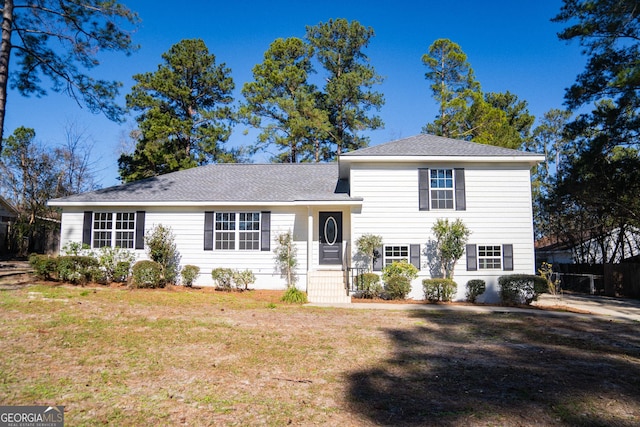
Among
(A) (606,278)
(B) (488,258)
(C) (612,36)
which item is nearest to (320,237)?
(B) (488,258)

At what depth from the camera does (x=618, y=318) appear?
34.2 ft

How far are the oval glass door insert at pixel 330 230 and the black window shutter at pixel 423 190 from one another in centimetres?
312

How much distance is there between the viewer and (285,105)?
25922 millimetres

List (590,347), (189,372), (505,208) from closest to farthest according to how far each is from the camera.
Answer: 1. (189,372)
2. (590,347)
3. (505,208)

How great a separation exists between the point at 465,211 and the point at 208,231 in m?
9.15

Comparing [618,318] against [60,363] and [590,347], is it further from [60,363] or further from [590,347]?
[60,363]

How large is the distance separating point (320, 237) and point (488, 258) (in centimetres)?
588

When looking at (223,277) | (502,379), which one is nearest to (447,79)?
(223,277)

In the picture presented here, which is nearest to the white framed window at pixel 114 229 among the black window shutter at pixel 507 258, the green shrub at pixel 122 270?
→ the green shrub at pixel 122 270

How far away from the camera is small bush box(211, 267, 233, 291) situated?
13.9 metres

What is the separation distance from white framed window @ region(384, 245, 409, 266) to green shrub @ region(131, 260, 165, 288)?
25.1 ft

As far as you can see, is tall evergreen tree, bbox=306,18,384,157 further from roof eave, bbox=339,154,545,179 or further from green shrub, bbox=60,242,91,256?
green shrub, bbox=60,242,91,256

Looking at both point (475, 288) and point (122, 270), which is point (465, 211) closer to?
point (475, 288)

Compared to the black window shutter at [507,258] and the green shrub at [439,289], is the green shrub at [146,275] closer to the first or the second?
the green shrub at [439,289]
